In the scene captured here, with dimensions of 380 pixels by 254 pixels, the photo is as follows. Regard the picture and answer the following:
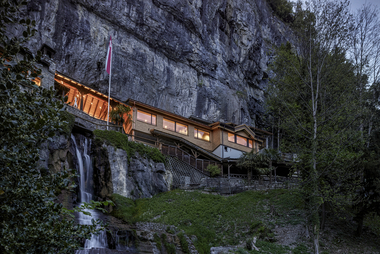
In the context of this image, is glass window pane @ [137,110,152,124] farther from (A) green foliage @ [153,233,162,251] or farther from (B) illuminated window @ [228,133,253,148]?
(A) green foliage @ [153,233,162,251]

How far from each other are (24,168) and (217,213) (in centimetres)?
1942

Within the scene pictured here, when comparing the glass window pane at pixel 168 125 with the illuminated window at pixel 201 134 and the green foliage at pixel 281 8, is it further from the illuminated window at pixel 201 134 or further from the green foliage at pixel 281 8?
the green foliage at pixel 281 8

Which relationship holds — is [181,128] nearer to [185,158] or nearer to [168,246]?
[185,158]

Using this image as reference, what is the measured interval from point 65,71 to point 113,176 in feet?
59.9

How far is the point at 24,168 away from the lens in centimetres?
438

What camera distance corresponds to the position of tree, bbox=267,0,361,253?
16.7 meters

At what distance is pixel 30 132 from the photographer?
4273mm

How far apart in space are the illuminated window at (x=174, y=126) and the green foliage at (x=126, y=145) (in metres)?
9.66

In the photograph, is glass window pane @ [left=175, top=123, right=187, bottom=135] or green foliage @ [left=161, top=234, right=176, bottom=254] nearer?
green foliage @ [left=161, top=234, right=176, bottom=254]

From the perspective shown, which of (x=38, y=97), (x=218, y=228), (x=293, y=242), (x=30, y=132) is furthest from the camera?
(x=218, y=228)

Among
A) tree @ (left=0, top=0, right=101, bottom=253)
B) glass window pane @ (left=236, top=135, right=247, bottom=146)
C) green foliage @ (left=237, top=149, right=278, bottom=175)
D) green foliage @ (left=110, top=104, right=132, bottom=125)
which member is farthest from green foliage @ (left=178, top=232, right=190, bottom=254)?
glass window pane @ (left=236, top=135, right=247, bottom=146)

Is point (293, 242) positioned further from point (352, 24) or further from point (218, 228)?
point (352, 24)

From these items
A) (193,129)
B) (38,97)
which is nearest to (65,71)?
(193,129)

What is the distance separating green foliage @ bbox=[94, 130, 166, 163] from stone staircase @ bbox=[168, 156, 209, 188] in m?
2.05
